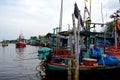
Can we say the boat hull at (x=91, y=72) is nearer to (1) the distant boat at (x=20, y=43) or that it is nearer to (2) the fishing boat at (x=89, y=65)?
(2) the fishing boat at (x=89, y=65)

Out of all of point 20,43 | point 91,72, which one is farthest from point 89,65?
point 20,43

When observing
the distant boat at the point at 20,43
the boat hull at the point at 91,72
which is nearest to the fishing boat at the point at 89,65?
the boat hull at the point at 91,72

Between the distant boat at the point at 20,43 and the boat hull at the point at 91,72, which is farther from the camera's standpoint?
the distant boat at the point at 20,43

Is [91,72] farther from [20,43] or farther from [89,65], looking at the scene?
[20,43]

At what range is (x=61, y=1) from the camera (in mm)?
30203

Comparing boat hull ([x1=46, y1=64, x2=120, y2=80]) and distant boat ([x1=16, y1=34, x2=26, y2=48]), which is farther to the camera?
distant boat ([x1=16, y1=34, x2=26, y2=48])

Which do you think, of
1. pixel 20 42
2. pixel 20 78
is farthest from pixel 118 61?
pixel 20 42

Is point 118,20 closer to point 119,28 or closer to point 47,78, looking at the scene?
point 119,28

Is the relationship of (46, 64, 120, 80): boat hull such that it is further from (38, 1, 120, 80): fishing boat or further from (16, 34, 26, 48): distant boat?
(16, 34, 26, 48): distant boat

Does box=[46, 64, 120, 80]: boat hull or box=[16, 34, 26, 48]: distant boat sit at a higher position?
box=[16, 34, 26, 48]: distant boat

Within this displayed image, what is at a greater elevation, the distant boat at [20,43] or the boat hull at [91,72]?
the distant boat at [20,43]

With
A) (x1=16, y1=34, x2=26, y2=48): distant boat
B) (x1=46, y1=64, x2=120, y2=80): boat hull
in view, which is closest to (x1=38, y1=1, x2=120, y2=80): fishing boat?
(x1=46, y1=64, x2=120, y2=80): boat hull

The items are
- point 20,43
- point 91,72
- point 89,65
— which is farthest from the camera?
point 20,43

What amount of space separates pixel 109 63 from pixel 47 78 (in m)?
5.43
